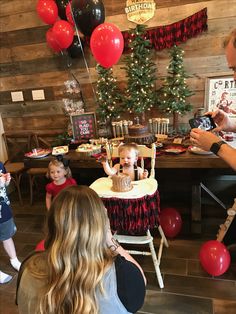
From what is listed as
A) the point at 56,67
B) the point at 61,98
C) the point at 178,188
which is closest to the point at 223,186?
Result: the point at 178,188

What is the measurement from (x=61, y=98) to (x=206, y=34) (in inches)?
79.3

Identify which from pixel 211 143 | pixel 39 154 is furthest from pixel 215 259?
pixel 39 154

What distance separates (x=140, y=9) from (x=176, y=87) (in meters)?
0.88

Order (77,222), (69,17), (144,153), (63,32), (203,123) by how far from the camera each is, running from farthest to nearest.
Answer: (63,32) → (69,17) → (144,153) → (203,123) → (77,222)

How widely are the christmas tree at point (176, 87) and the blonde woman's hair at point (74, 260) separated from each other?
2302 millimetres

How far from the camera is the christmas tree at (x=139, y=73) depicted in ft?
9.42

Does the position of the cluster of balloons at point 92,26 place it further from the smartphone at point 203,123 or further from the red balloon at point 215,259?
the red balloon at point 215,259

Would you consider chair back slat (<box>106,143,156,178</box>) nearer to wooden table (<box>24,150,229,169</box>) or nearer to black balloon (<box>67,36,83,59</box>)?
wooden table (<box>24,150,229,169</box>)

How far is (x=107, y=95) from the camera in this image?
3.12m

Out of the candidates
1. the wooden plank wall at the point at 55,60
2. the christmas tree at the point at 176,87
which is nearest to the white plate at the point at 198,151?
the christmas tree at the point at 176,87

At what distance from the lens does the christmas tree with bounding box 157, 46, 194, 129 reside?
9.39 ft

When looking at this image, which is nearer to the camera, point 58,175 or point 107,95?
point 58,175

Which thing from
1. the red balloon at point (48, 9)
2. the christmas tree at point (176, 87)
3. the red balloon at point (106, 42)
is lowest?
the christmas tree at point (176, 87)

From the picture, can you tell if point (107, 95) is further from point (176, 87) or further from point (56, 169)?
point (56, 169)
